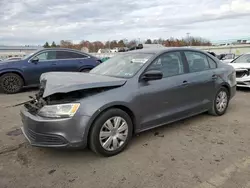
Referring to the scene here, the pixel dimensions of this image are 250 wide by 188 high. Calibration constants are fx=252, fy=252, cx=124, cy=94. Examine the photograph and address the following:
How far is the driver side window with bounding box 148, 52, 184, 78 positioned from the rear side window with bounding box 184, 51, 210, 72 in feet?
0.87

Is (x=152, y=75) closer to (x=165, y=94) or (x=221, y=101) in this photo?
(x=165, y=94)

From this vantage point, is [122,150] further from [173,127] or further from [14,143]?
[14,143]

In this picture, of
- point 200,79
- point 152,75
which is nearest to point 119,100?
point 152,75

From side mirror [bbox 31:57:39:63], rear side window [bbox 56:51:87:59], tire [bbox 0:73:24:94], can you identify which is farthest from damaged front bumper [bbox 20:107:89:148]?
rear side window [bbox 56:51:87:59]

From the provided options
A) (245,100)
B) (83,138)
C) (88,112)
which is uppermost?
(88,112)

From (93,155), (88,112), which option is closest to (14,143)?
(93,155)

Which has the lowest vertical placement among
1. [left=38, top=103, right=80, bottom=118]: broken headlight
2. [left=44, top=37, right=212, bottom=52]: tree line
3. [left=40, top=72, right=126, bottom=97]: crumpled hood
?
[left=38, top=103, right=80, bottom=118]: broken headlight

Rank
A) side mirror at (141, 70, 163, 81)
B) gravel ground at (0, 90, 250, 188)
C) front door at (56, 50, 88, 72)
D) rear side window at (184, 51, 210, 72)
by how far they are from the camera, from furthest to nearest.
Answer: front door at (56, 50, 88, 72), rear side window at (184, 51, 210, 72), side mirror at (141, 70, 163, 81), gravel ground at (0, 90, 250, 188)

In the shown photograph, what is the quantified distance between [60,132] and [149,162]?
49.6 inches

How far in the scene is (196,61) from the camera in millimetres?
5016

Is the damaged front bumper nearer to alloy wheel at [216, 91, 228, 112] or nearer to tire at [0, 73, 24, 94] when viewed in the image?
alloy wheel at [216, 91, 228, 112]

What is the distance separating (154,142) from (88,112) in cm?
138

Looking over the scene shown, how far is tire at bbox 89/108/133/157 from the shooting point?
135 inches

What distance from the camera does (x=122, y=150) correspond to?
3.76 metres
